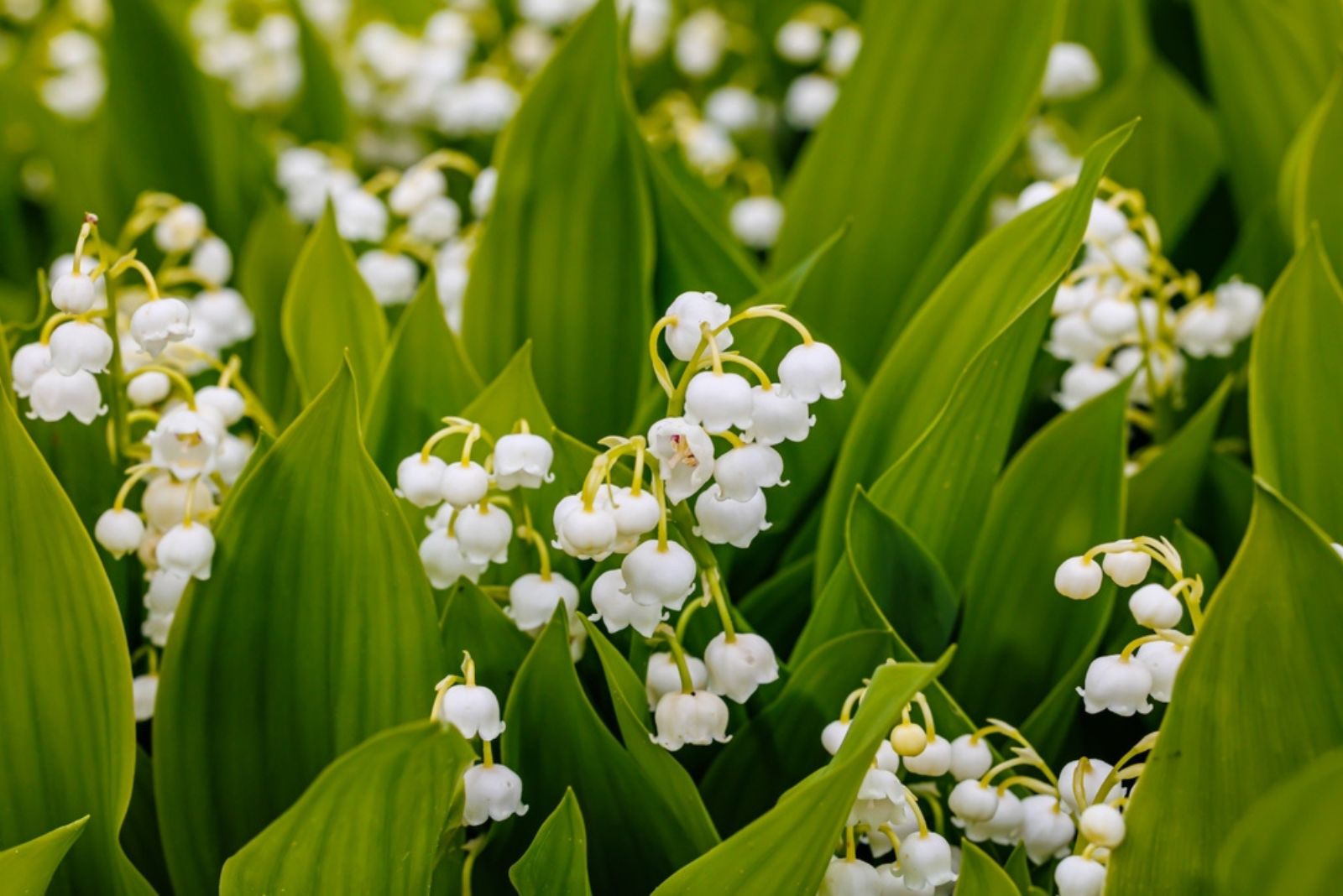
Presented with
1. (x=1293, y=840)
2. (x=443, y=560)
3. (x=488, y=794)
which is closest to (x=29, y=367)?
(x=443, y=560)

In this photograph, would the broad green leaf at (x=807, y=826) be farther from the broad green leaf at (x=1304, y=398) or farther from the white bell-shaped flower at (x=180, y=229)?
the white bell-shaped flower at (x=180, y=229)

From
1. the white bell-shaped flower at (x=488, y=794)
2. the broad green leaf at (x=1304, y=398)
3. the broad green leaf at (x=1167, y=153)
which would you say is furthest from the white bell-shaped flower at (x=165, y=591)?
the broad green leaf at (x=1167, y=153)

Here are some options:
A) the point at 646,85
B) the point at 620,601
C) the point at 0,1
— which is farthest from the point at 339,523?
the point at 0,1

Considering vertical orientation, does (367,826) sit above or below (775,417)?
below

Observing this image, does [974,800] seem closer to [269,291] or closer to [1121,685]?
[1121,685]

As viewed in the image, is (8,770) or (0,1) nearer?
(8,770)

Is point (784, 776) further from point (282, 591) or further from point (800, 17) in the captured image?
point (800, 17)
